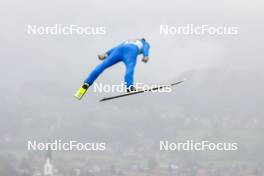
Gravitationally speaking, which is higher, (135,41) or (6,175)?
(6,175)

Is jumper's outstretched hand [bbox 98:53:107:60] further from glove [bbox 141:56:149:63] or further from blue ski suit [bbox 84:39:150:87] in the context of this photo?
glove [bbox 141:56:149:63]

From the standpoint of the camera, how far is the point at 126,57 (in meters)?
28.7

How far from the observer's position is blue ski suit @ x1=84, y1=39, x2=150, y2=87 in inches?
1118

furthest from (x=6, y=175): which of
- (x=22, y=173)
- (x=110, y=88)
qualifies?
(x=110, y=88)

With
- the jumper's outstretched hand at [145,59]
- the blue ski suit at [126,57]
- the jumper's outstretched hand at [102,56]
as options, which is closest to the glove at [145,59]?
the jumper's outstretched hand at [145,59]

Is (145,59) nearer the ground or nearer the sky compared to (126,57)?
nearer the ground

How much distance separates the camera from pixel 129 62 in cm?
2867

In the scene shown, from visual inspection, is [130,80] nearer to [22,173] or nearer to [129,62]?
[129,62]

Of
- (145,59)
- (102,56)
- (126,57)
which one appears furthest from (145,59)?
(102,56)

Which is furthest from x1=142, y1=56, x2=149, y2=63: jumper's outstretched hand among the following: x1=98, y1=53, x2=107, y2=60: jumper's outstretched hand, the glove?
x1=98, y1=53, x2=107, y2=60: jumper's outstretched hand

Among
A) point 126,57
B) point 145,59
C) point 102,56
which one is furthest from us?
point 102,56

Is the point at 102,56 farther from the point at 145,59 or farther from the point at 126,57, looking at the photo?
the point at 145,59

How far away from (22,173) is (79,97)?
174 metres

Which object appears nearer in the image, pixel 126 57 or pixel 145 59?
pixel 145 59
